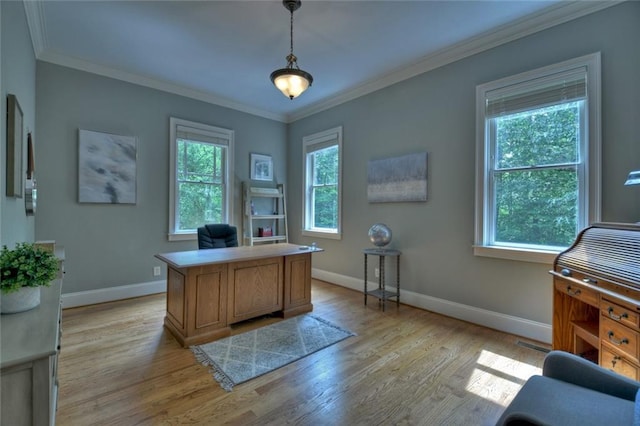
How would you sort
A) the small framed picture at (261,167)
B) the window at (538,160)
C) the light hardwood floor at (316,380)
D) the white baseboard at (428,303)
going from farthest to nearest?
the small framed picture at (261,167) < the white baseboard at (428,303) < the window at (538,160) < the light hardwood floor at (316,380)

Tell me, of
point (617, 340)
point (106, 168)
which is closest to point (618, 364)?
point (617, 340)

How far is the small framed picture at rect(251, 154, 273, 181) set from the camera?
495cm

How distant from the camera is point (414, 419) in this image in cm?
168

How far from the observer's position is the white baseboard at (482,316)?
2615 mm

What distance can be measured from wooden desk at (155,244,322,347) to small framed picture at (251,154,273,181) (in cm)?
192

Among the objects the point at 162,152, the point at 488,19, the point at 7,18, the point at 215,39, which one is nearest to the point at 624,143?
the point at 488,19

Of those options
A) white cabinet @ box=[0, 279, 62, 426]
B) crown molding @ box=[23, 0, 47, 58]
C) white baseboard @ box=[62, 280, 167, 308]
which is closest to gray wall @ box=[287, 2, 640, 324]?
white baseboard @ box=[62, 280, 167, 308]

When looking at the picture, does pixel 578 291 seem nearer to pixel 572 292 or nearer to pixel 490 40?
pixel 572 292

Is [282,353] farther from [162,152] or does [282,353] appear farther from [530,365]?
[162,152]

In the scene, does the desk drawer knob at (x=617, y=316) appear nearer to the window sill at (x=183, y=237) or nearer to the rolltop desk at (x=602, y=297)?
the rolltop desk at (x=602, y=297)

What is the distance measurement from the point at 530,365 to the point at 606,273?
1011 mm

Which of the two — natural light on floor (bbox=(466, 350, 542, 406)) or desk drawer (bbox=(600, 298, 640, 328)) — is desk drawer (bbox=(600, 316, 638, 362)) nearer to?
desk drawer (bbox=(600, 298, 640, 328))

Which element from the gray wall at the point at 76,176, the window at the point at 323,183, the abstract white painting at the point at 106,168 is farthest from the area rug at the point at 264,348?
the abstract white painting at the point at 106,168

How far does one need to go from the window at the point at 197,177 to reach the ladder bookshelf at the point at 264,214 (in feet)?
1.02
